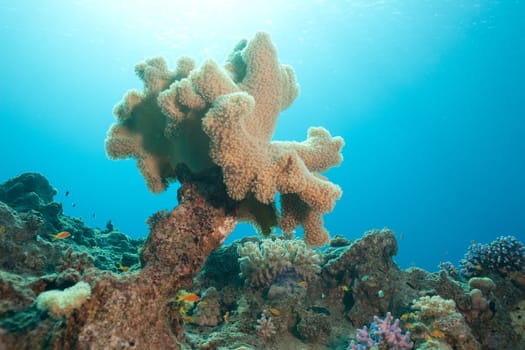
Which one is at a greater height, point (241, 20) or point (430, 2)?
point (241, 20)

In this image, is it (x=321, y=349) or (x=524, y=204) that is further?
(x=524, y=204)

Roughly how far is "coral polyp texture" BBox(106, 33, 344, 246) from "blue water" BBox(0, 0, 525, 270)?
28.6ft

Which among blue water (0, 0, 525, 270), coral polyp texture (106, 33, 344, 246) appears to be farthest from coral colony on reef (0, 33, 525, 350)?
blue water (0, 0, 525, 270)

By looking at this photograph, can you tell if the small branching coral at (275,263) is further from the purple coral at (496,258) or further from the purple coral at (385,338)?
the purple coral at (496,258)

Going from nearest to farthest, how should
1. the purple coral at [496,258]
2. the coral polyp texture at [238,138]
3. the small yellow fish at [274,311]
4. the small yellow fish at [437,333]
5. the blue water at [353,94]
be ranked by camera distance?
the coral polyp texture at [238,138] → the small yellow fish at [437,333] → the small yellow fish at [274,311] → the purple coral at [496,258] → the blue water at [353,94]

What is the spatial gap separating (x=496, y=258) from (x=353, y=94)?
6986 centimetres

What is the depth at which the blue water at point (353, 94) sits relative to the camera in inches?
1702

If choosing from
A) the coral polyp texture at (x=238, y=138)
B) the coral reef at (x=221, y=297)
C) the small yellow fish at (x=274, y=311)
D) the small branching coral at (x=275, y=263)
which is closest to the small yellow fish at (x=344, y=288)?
the coral reef at (x=221, y=297)

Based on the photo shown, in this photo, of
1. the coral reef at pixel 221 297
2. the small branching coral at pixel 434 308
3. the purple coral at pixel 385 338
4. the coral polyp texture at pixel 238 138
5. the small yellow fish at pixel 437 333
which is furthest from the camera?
the small branching coral at pixel 434 308

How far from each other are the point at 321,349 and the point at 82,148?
470 ft

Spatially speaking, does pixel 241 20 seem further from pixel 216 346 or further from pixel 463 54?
pixel 216 346

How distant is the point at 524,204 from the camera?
3686 inches

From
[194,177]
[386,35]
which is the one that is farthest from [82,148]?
[194,177]

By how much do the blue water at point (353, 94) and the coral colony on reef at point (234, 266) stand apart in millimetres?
5229
